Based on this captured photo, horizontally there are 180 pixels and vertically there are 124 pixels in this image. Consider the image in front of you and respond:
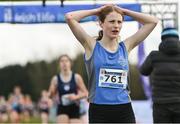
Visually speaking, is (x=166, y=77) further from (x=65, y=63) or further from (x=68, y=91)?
(x=65, y=63)

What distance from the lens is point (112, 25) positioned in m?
4.44

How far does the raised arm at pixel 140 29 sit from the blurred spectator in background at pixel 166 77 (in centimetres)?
163

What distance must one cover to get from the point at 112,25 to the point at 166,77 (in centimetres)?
212

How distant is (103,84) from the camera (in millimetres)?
4410

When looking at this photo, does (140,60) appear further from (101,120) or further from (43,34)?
(43,34)

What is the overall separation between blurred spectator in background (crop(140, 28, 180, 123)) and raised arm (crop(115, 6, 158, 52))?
1.63 meters

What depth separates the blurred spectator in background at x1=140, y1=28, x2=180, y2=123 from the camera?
21.0 ft

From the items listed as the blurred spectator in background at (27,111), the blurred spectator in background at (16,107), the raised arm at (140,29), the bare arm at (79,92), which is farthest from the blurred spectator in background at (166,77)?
the blurred spectator in background at (27,111)

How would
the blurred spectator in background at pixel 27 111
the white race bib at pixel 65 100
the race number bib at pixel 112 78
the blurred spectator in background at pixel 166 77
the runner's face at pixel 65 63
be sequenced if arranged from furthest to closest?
1. the blurred spectator in background at pixel 27 111
2. the runner's face at pixel 65 63
3. the white race bib at pixel 65 100
4. the blurred spectator in background at pixel 166 77
5. the race number bib at pixel 112 78

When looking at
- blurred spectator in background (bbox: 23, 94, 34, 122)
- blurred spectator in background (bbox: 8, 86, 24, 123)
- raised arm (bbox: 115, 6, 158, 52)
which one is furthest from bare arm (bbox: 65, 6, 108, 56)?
blurred spectator in background (bbox: 23, 94, 34, 122)

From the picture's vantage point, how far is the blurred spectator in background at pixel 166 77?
6.41 metres

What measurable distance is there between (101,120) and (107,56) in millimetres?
468

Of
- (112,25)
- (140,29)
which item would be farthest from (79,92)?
(112,25)

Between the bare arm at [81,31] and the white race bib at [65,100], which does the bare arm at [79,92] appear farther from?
the bare arm at [81,31]
